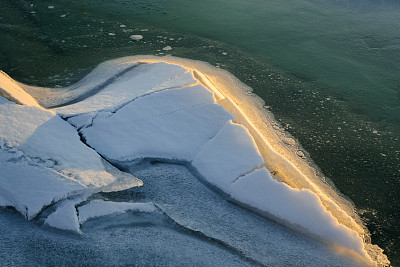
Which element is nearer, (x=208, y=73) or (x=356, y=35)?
(x=208, y=73)

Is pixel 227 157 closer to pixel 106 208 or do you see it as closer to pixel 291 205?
pixel 291 205

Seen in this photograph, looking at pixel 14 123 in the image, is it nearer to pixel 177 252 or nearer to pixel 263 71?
pixel 177 252

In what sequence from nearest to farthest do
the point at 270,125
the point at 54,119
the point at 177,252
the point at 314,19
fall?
the point at 177,252 < the point at 54,119 < the point at 270,125 < the point at 314,19

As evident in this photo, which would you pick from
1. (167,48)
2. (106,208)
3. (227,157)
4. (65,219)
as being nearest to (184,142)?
(227,157)

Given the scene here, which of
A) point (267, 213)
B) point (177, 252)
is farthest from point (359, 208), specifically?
point (177, 252)

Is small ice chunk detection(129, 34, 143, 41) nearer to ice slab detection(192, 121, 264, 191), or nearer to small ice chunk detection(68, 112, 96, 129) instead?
small ice chunk detection(68, 112, 96, 129)

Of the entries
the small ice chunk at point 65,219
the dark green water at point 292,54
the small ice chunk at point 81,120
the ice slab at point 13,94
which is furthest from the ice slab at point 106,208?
the dark green water at point 292,54
